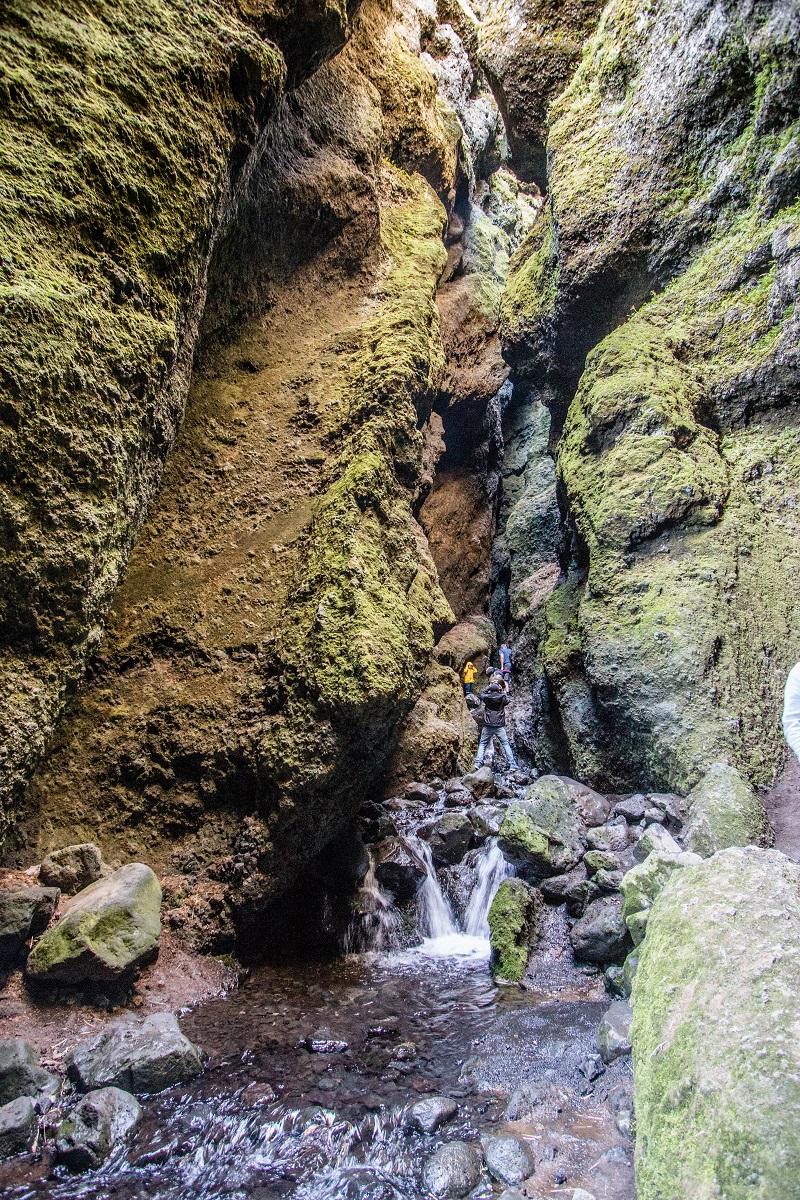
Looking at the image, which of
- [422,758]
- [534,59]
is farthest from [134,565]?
[534,59]

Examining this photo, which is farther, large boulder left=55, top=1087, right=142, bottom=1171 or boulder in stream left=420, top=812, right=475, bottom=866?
boulder in stream left=420, top=812, right=475, bottom=866

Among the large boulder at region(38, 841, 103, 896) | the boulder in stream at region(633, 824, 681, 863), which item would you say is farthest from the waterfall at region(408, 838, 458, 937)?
the large boulder at region(38, 841, 103, 896)

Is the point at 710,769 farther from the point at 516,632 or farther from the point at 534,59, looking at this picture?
the point at 534,59

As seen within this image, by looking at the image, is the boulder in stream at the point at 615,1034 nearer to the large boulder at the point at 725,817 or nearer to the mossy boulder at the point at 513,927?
the mossy boulder at the point at 513,927

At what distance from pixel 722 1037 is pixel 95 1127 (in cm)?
327

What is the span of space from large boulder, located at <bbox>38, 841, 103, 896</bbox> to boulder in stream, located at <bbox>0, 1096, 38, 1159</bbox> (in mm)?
1682

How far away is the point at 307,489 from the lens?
7.28 meters

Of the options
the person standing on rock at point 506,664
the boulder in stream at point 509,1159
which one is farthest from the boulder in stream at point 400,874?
the person standing on rock at point 506,664

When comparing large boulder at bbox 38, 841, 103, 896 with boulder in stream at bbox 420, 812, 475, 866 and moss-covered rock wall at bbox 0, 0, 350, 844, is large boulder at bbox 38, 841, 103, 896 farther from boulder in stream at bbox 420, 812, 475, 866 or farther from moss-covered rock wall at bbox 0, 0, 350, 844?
boulder in stream at bbox 420, 812, 475, 866

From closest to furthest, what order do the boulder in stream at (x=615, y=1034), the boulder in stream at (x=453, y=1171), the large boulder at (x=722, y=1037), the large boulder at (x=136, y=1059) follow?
the large boulder at (x=722, y=1037), the boulder in stream at (x=453, y=1171), the large boulder at (x=136, y=1059), the boulder in stream at (x=615, y=1034)

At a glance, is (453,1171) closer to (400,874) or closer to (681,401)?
(400,874)

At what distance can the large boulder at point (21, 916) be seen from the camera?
4.25 m

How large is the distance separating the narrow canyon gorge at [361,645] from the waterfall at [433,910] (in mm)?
42

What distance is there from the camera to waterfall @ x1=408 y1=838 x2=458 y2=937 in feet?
23.2
